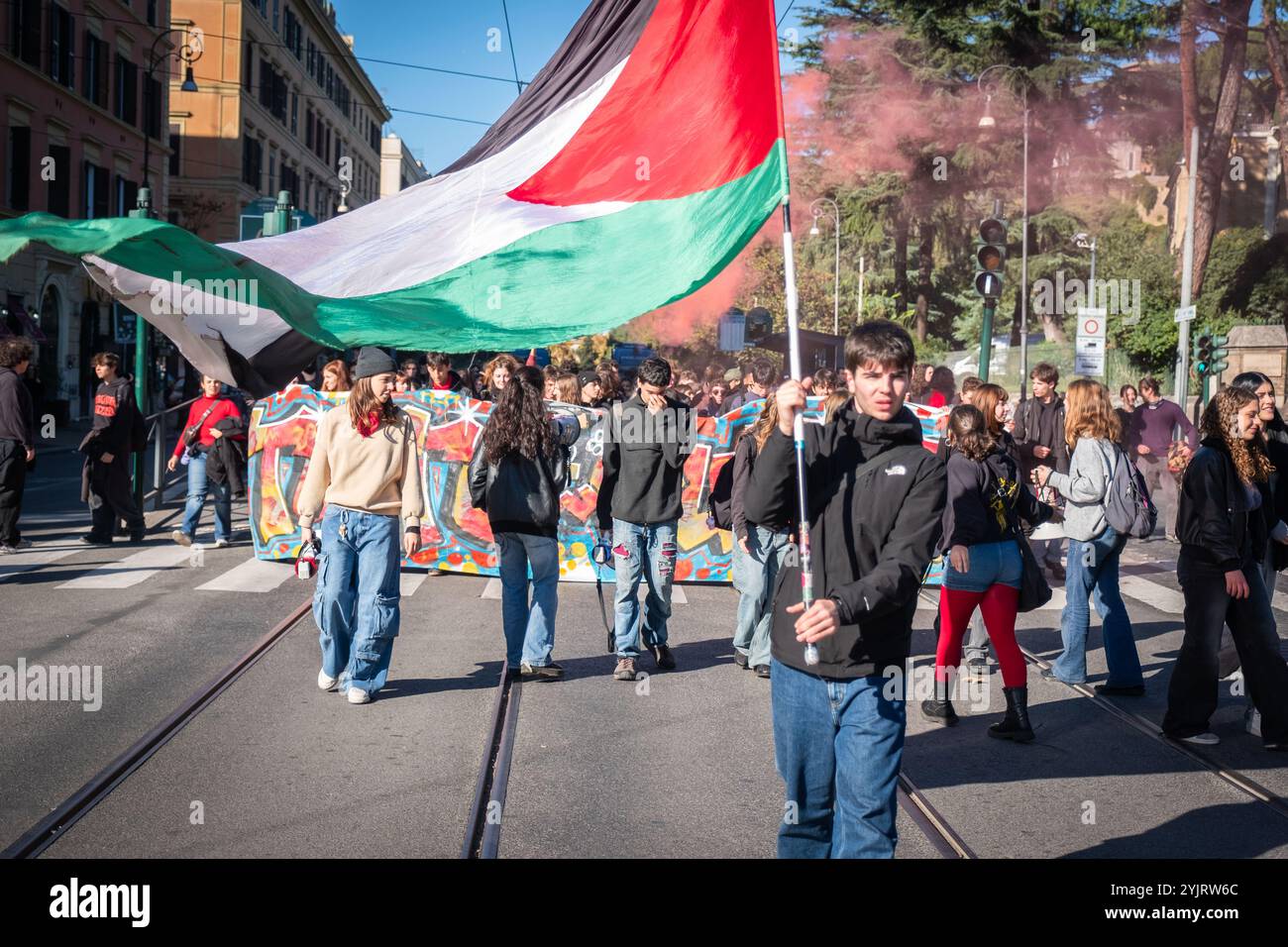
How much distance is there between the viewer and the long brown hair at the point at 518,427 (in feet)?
25.0

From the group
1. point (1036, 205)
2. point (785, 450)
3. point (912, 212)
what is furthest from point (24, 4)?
point (785, 450)

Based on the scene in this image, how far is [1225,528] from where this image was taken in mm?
6312

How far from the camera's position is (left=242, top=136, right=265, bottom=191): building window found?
50.0 meters

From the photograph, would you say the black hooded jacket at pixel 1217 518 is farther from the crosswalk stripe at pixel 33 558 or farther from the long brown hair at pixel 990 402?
the crosswalk stripe at pixel 33 558

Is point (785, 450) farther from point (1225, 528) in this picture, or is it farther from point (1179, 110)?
point (1179, 110)

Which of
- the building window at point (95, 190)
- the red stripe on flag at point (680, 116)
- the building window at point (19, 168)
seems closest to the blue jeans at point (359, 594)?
the red stripe on flag at point (680, 116)

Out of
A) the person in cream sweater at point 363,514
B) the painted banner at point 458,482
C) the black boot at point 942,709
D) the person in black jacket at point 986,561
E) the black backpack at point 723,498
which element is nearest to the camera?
the person in black jacket at point 986,561

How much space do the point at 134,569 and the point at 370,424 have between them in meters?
5.34

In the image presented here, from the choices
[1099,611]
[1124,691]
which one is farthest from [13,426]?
[1124,691]

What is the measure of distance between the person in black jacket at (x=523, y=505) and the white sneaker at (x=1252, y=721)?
388cm

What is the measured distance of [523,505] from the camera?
7.55 meters
